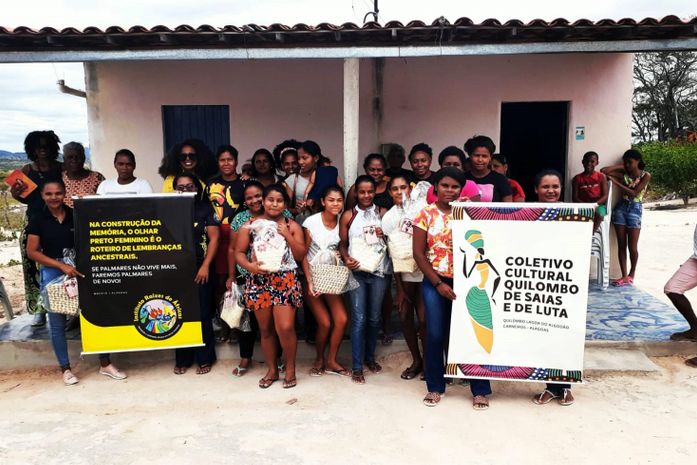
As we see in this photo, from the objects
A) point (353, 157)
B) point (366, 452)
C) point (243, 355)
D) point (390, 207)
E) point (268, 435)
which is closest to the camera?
point (366, 452)

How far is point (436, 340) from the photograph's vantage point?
12.4 feet

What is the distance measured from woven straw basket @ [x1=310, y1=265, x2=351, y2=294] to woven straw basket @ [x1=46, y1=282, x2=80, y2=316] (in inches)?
75.4

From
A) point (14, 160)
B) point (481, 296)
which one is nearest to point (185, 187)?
point (481, 296)

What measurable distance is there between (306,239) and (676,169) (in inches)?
668

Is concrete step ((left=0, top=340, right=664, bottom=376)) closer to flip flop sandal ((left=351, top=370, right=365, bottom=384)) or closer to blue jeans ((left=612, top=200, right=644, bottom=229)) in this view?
flip flop sandal ((left=351, top=370, right=365, bottom=384))

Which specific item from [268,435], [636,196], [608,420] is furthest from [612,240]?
[268,435]

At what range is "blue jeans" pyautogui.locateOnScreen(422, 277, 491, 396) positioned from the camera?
148 inches

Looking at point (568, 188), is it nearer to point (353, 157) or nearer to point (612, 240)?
point (612, 240)

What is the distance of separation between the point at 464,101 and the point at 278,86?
7.41 feet

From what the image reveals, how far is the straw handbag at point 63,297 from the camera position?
4.23 metres

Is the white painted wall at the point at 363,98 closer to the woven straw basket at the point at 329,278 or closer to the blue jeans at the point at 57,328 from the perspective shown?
the blue jeans at the point at 57,328

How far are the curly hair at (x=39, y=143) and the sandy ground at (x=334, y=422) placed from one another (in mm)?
1912

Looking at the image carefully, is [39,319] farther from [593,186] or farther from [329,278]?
[593,186]

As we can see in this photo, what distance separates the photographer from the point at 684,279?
14.9 ft
